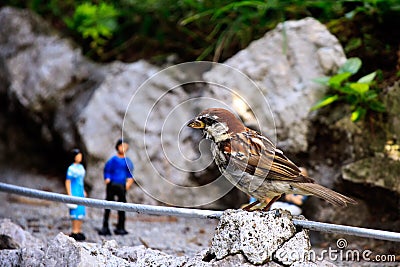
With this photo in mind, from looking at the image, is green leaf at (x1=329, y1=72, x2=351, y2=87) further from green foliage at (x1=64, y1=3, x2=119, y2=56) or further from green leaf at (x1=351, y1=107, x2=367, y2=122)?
green foliage at (x1=64, y1=3, x2=119, y2=56)

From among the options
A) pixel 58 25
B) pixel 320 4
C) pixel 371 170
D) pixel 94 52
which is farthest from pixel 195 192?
pixel 58 25

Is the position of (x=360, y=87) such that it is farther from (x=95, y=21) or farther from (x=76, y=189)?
(x=95, y=21)

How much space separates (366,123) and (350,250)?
908mm

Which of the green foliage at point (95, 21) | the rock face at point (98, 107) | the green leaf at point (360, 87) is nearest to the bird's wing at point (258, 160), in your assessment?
the rock face at point (98, 107)

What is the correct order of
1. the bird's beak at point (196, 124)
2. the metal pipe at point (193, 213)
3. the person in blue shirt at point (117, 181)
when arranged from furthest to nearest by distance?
the person in blue shirt at point (117, 181)
the bird's beak at point (196, 124)
the metal pipe at point (193, 213)

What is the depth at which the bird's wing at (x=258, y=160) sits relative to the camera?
2.37 meters

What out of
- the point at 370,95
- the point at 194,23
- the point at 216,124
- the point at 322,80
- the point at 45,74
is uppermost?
the point at 194,23

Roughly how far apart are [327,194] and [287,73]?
2028 mm

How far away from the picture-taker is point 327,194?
91.6 inches

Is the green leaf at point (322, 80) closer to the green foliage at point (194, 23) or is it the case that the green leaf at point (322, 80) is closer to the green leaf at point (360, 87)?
the green leaf at point (360, 87)

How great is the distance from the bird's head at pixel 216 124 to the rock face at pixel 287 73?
1.48 m

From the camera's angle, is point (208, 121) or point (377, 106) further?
point (377, 106)

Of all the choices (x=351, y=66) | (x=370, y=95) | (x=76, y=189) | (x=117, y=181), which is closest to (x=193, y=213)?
(x=76, y=189)

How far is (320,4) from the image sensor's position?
14.9 ft
